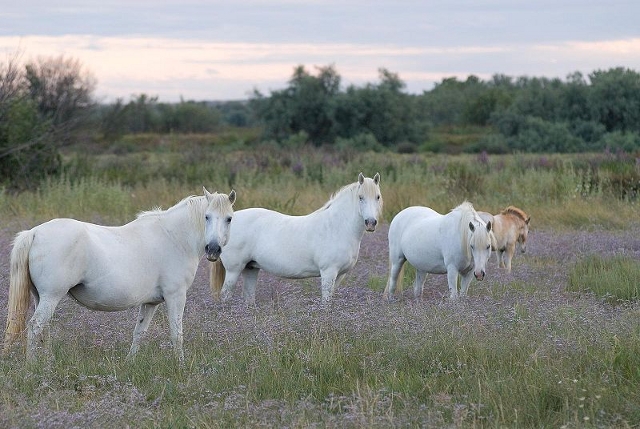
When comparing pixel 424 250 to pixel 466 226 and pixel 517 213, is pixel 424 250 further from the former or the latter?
pixel 517 213

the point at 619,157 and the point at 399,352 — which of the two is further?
the point at 619,157

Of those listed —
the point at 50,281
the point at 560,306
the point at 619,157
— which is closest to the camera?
the point at 50,281

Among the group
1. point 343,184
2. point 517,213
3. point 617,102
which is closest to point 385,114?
point 617,102

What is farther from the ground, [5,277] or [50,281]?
[50,281]

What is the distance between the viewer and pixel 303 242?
32.6 feet

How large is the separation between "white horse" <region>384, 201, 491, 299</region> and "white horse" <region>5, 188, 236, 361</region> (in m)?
3.15

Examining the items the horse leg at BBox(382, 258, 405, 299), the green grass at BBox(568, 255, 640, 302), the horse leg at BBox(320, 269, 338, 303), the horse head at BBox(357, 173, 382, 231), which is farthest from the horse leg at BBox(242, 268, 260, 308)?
the green grass at BBox(568, 255, 640, 302)

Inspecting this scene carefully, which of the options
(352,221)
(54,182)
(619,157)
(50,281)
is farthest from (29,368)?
(619,157)

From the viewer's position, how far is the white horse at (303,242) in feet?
31.7

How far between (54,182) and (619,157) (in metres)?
13.6

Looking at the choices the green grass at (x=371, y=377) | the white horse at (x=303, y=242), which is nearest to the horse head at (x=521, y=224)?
the white horse at (x=303, y=242)

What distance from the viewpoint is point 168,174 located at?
22.3 meters

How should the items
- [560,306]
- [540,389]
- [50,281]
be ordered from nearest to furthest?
[540,389]
[50,281]
[560,306]

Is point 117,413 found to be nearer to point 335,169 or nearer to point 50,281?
point 50,281
